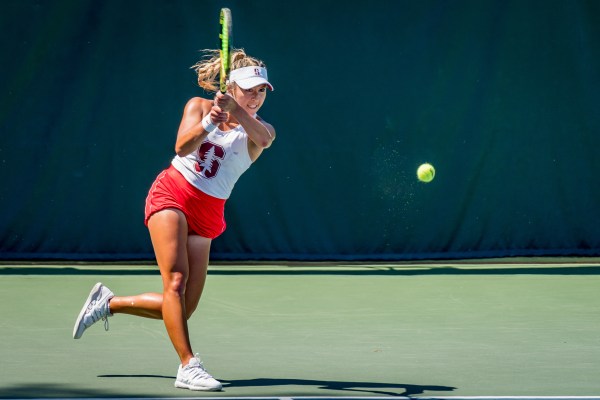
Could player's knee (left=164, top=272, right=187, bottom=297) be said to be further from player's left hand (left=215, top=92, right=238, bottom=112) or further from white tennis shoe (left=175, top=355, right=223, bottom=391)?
player's left hand (left=215, top=92, right=238, bottom=112)

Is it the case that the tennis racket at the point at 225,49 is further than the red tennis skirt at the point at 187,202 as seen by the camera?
No

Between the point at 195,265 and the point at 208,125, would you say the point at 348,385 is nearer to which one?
the point at 195,265

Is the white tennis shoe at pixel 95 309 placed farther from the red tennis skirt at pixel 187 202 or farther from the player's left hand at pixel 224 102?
the player's left hand at pixel 224 102

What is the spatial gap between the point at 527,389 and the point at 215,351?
1.59 metres

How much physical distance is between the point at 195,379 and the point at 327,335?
1625 millimetres

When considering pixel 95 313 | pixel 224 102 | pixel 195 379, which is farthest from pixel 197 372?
pixel 224 102

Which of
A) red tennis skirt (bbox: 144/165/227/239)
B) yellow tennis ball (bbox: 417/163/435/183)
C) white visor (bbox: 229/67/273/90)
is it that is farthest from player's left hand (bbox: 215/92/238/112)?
yellow tennis ball (bbox: 417/163/435/183)

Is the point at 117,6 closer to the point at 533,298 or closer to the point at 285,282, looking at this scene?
the point at 285,282

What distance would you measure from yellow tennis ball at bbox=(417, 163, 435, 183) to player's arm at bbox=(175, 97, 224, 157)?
496cm

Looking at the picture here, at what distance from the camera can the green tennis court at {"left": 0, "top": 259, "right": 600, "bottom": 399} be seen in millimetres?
4215

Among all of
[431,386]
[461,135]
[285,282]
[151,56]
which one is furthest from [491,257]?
[431,386]

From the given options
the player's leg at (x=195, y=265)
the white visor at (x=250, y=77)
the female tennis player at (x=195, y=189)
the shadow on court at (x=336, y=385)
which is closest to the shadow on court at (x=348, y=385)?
the shadow on court at (x=336, y=385)

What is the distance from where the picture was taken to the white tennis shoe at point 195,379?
4020 mm

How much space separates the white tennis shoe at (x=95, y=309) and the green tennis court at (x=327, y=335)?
168 millimetres
